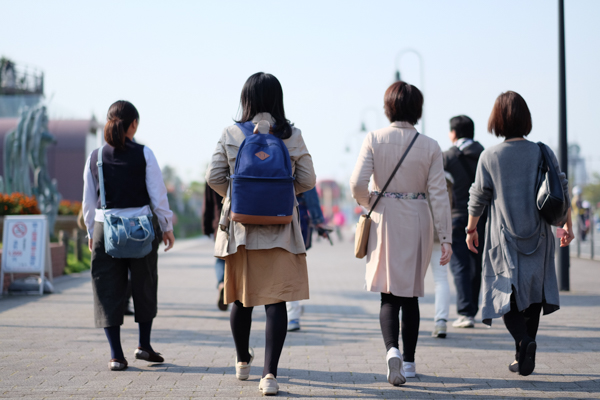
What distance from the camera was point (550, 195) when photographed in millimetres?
4062

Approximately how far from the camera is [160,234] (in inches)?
194

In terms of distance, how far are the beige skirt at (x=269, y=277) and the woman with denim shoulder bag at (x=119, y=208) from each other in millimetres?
898

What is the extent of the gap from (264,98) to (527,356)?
224 cm

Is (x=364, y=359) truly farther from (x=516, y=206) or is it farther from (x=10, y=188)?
(x=10, y=188)

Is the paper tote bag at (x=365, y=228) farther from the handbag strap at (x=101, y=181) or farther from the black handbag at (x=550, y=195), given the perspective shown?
the handbag strap at (x=101, y=181)

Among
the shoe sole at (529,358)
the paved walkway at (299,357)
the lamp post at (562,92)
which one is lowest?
the paved walkway at (299,357)

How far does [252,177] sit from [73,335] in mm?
3217

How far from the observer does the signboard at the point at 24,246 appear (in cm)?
907

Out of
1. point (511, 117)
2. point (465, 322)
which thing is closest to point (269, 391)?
point (511, 117)

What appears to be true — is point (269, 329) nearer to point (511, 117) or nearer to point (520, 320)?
point (520, 320)

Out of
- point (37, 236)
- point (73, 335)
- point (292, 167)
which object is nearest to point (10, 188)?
point (37, 236)

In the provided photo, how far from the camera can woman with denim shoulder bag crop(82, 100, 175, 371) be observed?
14.7 ft

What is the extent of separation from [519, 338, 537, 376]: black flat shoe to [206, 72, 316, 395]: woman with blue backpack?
1.39 metres

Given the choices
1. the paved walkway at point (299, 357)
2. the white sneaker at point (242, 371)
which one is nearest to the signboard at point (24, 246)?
the paved walkway at point (299, 357)
